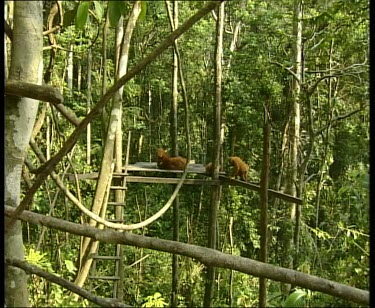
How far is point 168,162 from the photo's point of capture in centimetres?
151

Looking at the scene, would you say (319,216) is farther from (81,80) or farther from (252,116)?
(81,80)

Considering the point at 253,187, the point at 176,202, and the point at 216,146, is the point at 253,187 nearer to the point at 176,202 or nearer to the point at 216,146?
the point at 216,146

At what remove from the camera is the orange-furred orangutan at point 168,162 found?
1471 millimetres

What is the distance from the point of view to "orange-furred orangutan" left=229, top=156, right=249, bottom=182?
4.56 ft

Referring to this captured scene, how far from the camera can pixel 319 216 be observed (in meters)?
1.79

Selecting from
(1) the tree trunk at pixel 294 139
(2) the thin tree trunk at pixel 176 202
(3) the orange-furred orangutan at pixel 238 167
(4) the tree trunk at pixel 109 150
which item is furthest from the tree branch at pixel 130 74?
(1) the tree trunk at pixel 294 139

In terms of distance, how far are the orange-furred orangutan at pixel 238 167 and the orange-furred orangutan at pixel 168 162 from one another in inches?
5.8

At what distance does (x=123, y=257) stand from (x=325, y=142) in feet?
2.92

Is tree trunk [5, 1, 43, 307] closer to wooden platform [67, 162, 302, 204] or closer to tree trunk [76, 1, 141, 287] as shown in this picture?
tree trunk [76, 1, 141, 287]

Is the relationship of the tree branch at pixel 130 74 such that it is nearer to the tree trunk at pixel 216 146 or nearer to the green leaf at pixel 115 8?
the green leaf at pixel 115 8

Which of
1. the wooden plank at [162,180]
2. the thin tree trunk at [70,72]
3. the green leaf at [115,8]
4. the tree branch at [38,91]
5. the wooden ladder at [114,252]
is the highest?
the thin tree trunk at [70,72]

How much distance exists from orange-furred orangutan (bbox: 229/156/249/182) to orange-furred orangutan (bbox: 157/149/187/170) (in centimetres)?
15

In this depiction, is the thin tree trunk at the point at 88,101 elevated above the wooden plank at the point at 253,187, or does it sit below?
above

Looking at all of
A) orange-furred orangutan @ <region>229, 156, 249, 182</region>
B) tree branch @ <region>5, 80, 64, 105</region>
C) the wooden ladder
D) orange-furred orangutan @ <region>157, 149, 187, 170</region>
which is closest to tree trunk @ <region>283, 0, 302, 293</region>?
orange-furred orangutan @ <region>229, 156, 249, 182</region>
